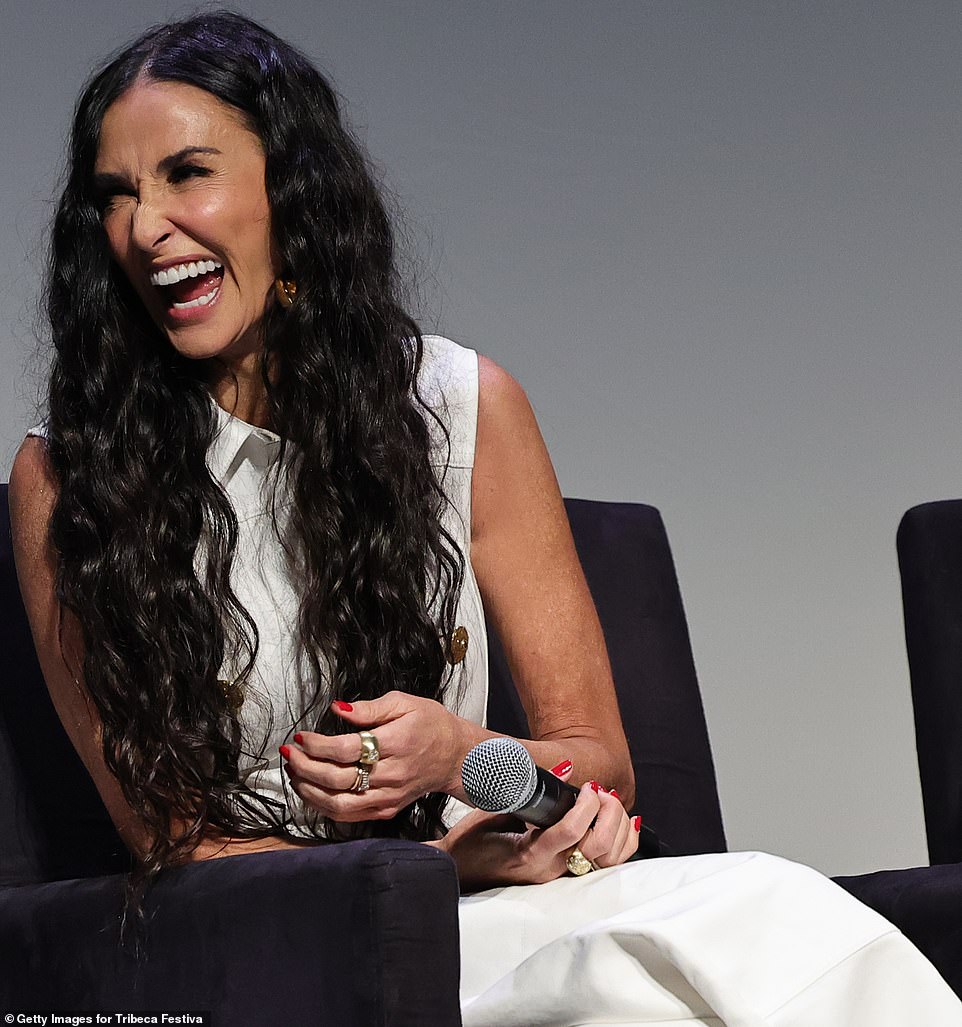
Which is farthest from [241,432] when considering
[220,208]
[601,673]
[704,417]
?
[704,417]

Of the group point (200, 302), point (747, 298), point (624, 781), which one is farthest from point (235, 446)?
point (747, 298)

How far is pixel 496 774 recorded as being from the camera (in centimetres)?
128

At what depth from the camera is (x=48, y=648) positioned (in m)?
1.68

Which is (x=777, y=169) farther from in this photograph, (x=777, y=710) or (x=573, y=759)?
(x=573, y=759)

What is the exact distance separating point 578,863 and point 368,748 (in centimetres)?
21

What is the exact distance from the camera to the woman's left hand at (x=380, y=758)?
1.42m

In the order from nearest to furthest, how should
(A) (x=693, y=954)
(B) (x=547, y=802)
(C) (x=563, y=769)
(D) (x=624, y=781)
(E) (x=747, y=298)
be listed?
1. (A) (x=693, y=954)
2. (B) (x=547, y=802)
3. (C) (x=563, y=769)
4. (D) (x=624, y=781)
5. (E) (x=747, y=298)

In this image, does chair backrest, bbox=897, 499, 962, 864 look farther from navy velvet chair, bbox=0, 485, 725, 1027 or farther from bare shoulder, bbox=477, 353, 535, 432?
navy velvet chair, bbox=0, 485, 725, 1027

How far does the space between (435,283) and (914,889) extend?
58.5 inches

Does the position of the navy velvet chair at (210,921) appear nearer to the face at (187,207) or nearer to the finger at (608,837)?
the finger at (608,837)

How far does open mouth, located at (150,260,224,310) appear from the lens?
1.70m

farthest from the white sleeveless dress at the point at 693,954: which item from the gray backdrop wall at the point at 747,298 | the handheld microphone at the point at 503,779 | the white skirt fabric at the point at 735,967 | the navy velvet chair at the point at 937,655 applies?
the gray backdrop wall at the point at 747,298

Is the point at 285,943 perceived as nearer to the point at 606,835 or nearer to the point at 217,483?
the point at 606,835

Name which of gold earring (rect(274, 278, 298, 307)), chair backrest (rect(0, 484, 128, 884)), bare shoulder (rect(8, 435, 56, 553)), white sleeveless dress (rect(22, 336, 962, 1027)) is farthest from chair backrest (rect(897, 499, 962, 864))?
bare shoulder (rect(8, 435, 56, 553))
